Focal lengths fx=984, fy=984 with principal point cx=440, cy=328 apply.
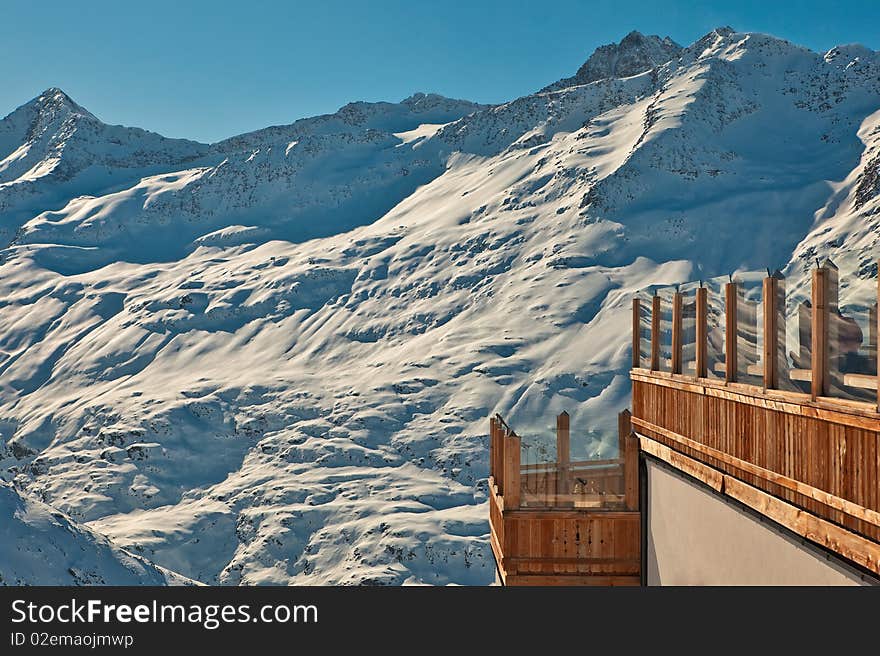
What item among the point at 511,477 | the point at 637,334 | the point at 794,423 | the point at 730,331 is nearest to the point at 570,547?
the point at 511,477

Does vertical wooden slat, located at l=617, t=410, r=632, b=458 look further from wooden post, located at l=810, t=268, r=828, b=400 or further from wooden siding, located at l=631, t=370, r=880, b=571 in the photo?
wooden post, located at l=810, t=268, r=828, b=400

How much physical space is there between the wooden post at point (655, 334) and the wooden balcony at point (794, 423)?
1121mm

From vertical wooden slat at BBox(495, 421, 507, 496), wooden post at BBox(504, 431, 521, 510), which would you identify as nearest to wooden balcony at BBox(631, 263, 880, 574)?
wooden post at BBox(504, 431, 521, 510)

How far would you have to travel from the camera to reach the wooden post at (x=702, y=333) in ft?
34.8

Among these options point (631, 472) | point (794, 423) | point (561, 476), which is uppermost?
point (794, 423)

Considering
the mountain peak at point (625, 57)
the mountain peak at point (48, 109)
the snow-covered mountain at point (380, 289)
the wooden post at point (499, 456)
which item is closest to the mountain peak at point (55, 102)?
the mountain peak at point (48, 109)

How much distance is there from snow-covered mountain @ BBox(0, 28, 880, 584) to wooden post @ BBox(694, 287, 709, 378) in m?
46.6

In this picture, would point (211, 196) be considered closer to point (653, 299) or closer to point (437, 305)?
point (437, 305)

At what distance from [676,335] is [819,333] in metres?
4.39

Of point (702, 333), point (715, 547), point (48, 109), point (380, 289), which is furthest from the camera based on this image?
point (48, 109)

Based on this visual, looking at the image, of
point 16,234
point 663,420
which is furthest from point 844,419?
point 16,234

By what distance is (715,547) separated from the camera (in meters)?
10.5

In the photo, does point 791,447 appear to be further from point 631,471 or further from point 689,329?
point 631,471

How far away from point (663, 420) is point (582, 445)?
215 cm
